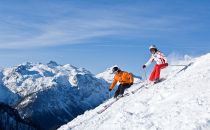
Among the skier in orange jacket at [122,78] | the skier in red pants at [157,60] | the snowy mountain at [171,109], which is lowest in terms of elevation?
the snowy mountain at [171,109]

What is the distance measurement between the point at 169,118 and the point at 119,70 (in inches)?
534

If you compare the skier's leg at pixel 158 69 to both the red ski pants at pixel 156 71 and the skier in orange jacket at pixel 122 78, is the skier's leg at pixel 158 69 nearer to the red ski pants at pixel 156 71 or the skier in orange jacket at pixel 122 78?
the red ski pants at pixel 156 71

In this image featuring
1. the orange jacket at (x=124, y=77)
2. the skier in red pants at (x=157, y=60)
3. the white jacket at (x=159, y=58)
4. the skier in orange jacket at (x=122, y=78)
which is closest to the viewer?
the skier in red pants at (x=157, y=60)

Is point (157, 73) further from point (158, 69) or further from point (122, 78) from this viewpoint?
point (122, 78)

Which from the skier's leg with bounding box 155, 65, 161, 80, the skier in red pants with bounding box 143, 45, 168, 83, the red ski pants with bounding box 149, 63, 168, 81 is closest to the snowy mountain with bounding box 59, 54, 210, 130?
the skier's leg with bounding box 155, 65, 161, 80

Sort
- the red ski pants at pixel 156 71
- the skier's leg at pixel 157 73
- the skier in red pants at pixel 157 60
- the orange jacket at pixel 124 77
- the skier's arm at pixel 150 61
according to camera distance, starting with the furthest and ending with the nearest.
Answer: the orange jacket at pixel 124 77 → the skier's arm at pixel 150 61 → the skier in red pants at pixel 157 60 → the red ski pants at pixel 156 71 → the skier's leg at pixel 157 73

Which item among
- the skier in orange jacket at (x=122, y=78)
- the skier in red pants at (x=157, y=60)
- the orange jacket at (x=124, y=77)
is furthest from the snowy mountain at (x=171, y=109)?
the orange jacket at (x=124, y=77)

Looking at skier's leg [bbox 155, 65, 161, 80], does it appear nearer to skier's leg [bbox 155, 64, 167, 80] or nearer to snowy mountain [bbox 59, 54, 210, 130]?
skier's leg [bbox 155, 64, 167, 80]

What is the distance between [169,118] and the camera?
18.6 metres

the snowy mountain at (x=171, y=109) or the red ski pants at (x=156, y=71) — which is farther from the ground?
the red ski pants at (x=156, y=71)

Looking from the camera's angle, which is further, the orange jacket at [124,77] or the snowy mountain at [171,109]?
the orange jacket at [124,77]

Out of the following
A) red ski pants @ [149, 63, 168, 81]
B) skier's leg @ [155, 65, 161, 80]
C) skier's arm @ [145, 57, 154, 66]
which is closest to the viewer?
skier's leg @ [155, 65, 161, 80]

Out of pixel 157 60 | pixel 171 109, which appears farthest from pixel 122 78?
pixel 171 109

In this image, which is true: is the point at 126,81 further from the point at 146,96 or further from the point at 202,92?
the point at 202,92
